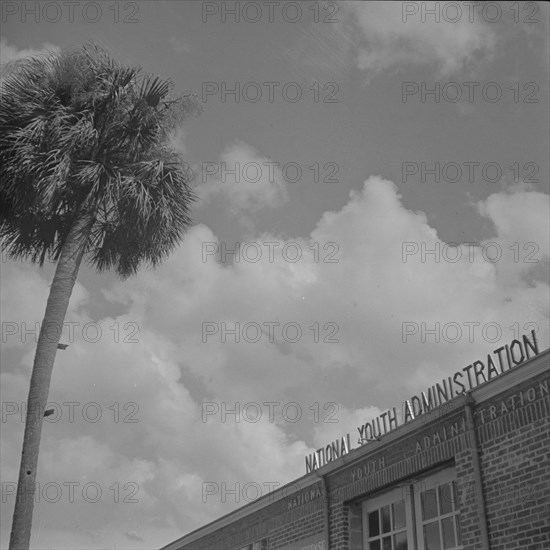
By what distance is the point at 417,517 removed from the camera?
10602 millimetres

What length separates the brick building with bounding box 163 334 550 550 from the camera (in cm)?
858

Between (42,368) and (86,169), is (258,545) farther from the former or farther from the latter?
Answer: (86,169)

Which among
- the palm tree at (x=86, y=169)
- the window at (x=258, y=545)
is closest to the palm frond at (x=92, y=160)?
the palm tree at (x=86, y=169)

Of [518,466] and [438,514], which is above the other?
[518,466]

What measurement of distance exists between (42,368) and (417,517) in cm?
554

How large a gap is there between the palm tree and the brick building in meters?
4.63

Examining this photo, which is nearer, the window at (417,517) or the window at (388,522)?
the window at (417,517)

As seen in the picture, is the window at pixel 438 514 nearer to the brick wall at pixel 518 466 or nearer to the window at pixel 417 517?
the window at pixel 417 517

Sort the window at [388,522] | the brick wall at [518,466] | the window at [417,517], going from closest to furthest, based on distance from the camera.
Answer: the brick wall at [518,466]
the window at [417,517]
the window at [388,522]

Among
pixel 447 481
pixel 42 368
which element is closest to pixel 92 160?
pixel 42 368

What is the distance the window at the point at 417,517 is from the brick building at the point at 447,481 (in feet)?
0.05

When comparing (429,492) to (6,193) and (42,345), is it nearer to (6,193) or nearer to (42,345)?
(42,345)

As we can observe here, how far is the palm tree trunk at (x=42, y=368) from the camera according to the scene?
8.59m

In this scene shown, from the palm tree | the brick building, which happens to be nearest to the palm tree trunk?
the palm tree
